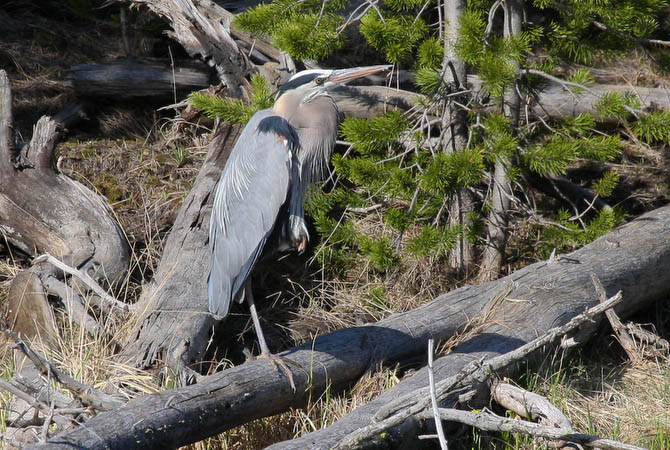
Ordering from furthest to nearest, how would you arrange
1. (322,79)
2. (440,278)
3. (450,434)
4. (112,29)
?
1. (112,29)
2. (440,278)
3. (322,79)
4. (450,434)

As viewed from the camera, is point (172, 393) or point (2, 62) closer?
point (172, 393)

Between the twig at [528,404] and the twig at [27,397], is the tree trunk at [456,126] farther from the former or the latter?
the twig at [27,397]

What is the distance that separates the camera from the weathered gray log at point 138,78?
19.1 ft

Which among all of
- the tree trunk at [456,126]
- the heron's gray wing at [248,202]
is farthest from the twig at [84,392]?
the tree trunk at [456,126]

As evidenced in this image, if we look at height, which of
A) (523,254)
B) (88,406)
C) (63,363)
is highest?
(88,406)

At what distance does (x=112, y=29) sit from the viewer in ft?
23.6

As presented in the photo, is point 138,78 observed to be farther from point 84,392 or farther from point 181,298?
point 84,392

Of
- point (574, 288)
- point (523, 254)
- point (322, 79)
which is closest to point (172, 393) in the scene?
point (322, 79)

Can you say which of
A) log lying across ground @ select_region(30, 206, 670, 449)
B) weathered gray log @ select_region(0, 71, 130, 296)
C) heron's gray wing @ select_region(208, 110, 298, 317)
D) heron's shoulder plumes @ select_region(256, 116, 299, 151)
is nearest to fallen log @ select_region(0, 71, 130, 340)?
weathered gray log @ select_region(0, 71, 130, 296)

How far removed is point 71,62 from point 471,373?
5.43m

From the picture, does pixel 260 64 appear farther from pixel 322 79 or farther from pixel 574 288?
pixel 574 288

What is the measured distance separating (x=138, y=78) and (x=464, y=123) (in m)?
2.88

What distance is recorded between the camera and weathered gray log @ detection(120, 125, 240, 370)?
11.7 feet

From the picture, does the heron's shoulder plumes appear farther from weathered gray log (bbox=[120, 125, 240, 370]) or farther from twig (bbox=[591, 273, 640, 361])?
twig (bbox=[591, 273, 640, 361])
